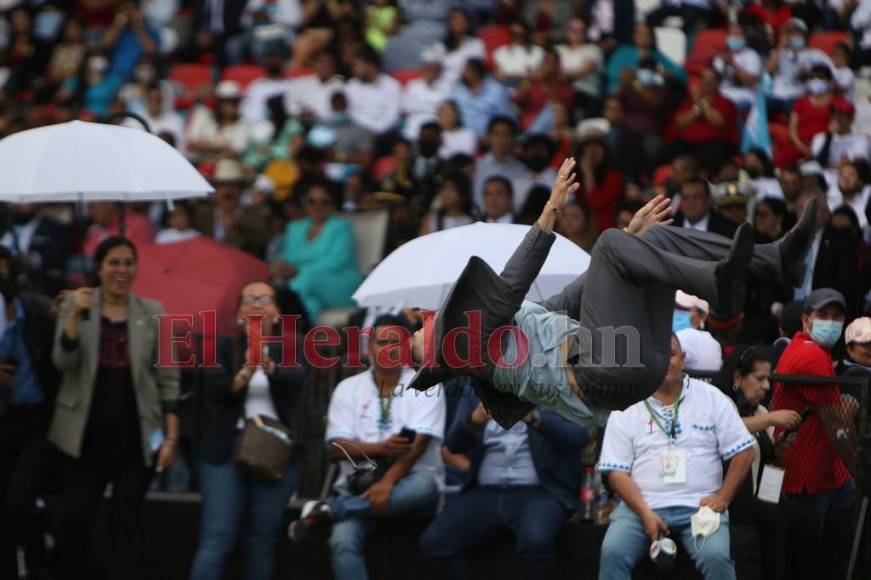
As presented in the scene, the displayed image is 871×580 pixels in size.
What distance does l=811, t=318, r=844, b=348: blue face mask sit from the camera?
8.74 metres

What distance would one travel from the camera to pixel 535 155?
12711 millimetres

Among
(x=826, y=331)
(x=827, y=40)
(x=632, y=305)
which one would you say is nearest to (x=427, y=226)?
(x=827, y=40)

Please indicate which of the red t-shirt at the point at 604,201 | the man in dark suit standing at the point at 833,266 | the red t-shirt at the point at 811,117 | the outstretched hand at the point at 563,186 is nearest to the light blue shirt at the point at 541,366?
the outstretched hand at the point at 563,186

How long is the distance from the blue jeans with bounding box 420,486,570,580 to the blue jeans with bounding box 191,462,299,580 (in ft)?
3.22

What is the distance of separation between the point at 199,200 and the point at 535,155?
279cm

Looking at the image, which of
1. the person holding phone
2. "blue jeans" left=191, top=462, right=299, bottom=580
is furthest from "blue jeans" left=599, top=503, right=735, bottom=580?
"blue jeans" left=191, top=462, right=299, bottom=580

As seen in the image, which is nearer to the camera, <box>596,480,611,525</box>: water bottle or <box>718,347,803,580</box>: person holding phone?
<box>718,347,803,580</box>: person holding phone

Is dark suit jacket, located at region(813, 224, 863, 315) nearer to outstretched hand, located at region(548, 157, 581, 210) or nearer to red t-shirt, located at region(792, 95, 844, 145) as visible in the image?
red t-shirt, located at region(792, 95, 844, 145)

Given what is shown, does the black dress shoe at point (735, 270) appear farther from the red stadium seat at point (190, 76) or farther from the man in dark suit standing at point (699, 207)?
the red stadium seat at point (190, 76)

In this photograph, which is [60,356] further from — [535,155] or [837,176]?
[837,176]

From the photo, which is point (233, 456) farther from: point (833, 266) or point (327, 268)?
point (833, 266)

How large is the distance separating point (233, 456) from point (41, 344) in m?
1.41

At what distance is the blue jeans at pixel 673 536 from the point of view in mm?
8453

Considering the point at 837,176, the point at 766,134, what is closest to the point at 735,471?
the point at 837,176
